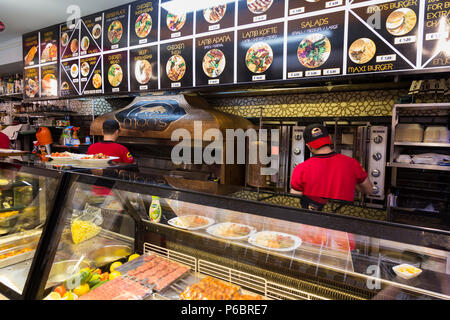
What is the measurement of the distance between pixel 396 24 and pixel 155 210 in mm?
2461

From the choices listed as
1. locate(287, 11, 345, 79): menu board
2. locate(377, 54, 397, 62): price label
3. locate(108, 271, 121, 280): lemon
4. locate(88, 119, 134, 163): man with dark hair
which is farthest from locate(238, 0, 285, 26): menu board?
locate(108, 271, 121, 280): lemon

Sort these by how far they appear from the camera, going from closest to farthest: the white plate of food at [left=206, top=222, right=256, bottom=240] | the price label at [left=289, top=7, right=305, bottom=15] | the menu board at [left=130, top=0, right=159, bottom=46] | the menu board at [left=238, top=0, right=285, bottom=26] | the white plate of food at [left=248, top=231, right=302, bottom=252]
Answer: the white plate of food at [left=248, top=231, right=302, bottom=252]
the white plate of food at [left=206, top=222, right=256, bottom=240]
the price label at [left=289, top=7, right=305, bottom=15]
the menu board at [left=238, top=0, right=285, bottom=26]
the menu board at [left=130, top=0, right=159, bottom=46]

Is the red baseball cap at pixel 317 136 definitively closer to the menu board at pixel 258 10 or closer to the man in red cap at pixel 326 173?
the man in red cap at pixel 326 173

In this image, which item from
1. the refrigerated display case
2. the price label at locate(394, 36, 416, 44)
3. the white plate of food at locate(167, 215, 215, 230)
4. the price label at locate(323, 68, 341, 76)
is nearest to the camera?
the refrigerated display case

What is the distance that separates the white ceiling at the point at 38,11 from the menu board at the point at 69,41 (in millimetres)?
158

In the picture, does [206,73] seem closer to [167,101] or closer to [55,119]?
[167,101]

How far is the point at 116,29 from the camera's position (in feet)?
13.1

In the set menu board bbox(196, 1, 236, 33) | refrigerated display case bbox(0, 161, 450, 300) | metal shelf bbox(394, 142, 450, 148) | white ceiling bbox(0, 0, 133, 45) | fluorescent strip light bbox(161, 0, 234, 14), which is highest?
white ceiling bbox(0, 0, 133, 45)

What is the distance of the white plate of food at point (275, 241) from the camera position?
1.27 m

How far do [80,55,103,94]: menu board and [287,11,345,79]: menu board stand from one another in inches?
115

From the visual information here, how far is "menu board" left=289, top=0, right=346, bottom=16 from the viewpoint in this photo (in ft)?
8.40

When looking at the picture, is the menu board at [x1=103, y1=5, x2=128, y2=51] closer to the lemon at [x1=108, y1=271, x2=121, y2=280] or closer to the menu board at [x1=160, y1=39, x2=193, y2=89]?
the menu board at [x1=160, y1=39, x2=193, y2=89]

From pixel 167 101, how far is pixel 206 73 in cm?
113

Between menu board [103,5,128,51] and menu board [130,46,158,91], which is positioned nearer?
menu board [130,46,158,91]
